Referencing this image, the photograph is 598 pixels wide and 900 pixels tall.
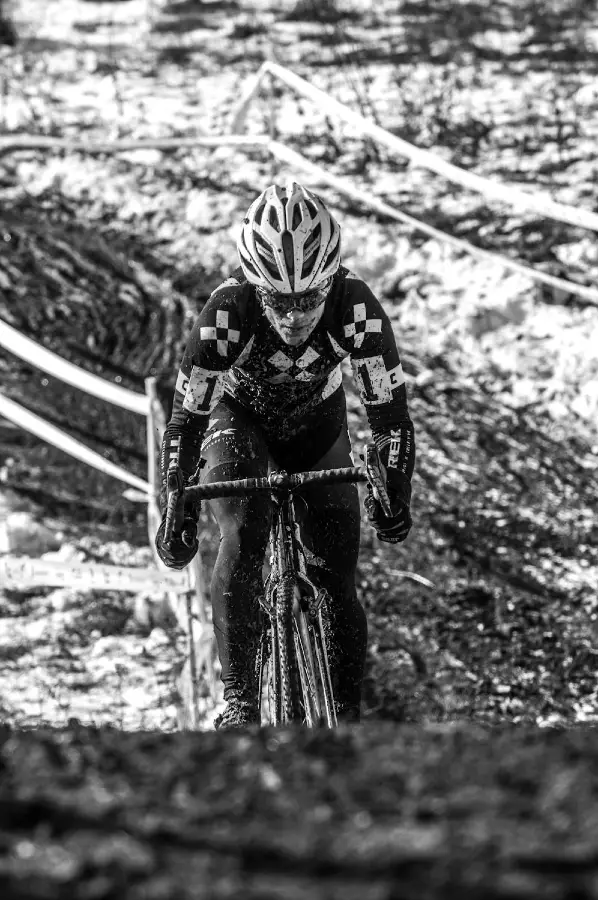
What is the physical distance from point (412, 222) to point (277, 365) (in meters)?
5.55

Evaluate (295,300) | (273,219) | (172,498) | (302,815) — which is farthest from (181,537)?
(302,815)

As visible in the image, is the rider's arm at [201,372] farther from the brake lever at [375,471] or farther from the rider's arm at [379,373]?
the brake lever at [375,471]

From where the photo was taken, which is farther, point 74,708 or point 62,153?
point 62,153

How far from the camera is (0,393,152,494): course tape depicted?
805 centimetres

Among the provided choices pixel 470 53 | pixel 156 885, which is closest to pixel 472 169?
pixel 470 53

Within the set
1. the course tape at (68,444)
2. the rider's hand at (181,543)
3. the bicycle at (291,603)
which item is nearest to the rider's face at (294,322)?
the bicycle at (291,603)

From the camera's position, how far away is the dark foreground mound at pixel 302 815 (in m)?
1.91

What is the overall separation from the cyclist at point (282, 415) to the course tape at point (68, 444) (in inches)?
108

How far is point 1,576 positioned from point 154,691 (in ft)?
3.75

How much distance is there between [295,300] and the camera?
4.64 meters

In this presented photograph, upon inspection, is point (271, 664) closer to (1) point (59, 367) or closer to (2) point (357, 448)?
(2) point (357, 448)

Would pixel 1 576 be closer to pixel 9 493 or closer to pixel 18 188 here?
pixel 9 493

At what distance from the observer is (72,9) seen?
50.3 ft

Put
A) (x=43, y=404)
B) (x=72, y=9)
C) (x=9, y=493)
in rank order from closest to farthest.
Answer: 1. (x=9, y=493)
2. (x=43, y=404)
3. (x=72, y=9)
